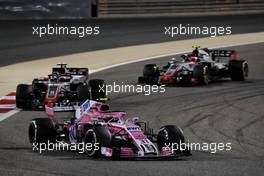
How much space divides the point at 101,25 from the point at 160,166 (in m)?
22.6

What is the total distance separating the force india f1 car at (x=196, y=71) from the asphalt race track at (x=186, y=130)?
10.7 inches

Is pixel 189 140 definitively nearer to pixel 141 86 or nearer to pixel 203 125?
pixel 203 125

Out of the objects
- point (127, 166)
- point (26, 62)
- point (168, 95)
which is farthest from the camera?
point (26, 62)

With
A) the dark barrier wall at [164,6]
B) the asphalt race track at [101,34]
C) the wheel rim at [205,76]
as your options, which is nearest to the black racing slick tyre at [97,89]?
the wheel rim at [205,76]

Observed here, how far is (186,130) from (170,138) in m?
2.69

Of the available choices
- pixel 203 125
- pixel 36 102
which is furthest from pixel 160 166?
pixel 36 102

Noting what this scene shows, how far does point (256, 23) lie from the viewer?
35.5m

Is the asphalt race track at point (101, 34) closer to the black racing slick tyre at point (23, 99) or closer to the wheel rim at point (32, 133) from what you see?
the black racing slick tyre at point (23, 99)

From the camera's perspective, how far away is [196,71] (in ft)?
72.6

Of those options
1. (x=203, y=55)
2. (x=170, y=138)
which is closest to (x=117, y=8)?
(x=203, y=55)

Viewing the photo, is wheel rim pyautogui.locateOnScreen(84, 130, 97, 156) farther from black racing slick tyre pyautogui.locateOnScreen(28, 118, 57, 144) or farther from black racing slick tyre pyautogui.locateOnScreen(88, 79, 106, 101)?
black racing slick tyre pyautogui.locateOnScreen(88, 79, 106, 101)

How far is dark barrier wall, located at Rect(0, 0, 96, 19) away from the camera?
34281 mm

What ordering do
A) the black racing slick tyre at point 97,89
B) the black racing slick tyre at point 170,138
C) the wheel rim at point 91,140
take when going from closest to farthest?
1. the wheel rim at point 91,140
2. the black racing slick tyre at point 170,138
3. the black racing slick tyre at point 97,89

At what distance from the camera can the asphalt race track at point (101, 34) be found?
99.7 ft
